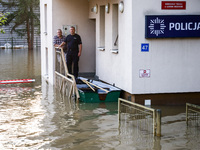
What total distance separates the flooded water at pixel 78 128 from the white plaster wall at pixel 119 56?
3.50 feet

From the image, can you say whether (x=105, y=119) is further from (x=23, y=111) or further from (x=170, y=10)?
(x=170, y=10)

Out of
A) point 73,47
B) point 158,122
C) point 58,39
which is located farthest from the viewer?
point 58,39

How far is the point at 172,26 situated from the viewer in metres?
13.0

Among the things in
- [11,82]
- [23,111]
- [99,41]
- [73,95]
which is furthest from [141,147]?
[11,82]

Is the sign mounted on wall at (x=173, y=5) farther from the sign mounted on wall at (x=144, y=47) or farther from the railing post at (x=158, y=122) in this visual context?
the railing post at (x=158, y=122)

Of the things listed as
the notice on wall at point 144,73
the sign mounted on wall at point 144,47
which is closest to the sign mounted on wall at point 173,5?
the sign mounted on wall at point 144,47

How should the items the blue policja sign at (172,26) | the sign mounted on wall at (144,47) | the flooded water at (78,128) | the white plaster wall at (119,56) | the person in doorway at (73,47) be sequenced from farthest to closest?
the person in doorway at (73,47), the white plaster wall at (119,56), the sign mounted on wall at (144,47), the blue policja sign at (172,26), the flooded water at (78,128)

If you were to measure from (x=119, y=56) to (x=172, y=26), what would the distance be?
2119mm

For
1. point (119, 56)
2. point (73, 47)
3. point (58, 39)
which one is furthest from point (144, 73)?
point (58, 39)

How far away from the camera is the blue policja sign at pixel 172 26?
1288 centimetres

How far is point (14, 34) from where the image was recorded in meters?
48.7

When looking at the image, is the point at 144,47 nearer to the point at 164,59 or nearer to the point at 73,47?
the point at 164,59

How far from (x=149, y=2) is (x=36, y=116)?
446 centimetres

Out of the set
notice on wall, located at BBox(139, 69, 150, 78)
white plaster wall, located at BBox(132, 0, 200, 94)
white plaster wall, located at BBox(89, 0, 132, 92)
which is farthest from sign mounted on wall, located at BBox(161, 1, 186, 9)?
notice on wall, located at BBox(139, 69, 150, 78)
